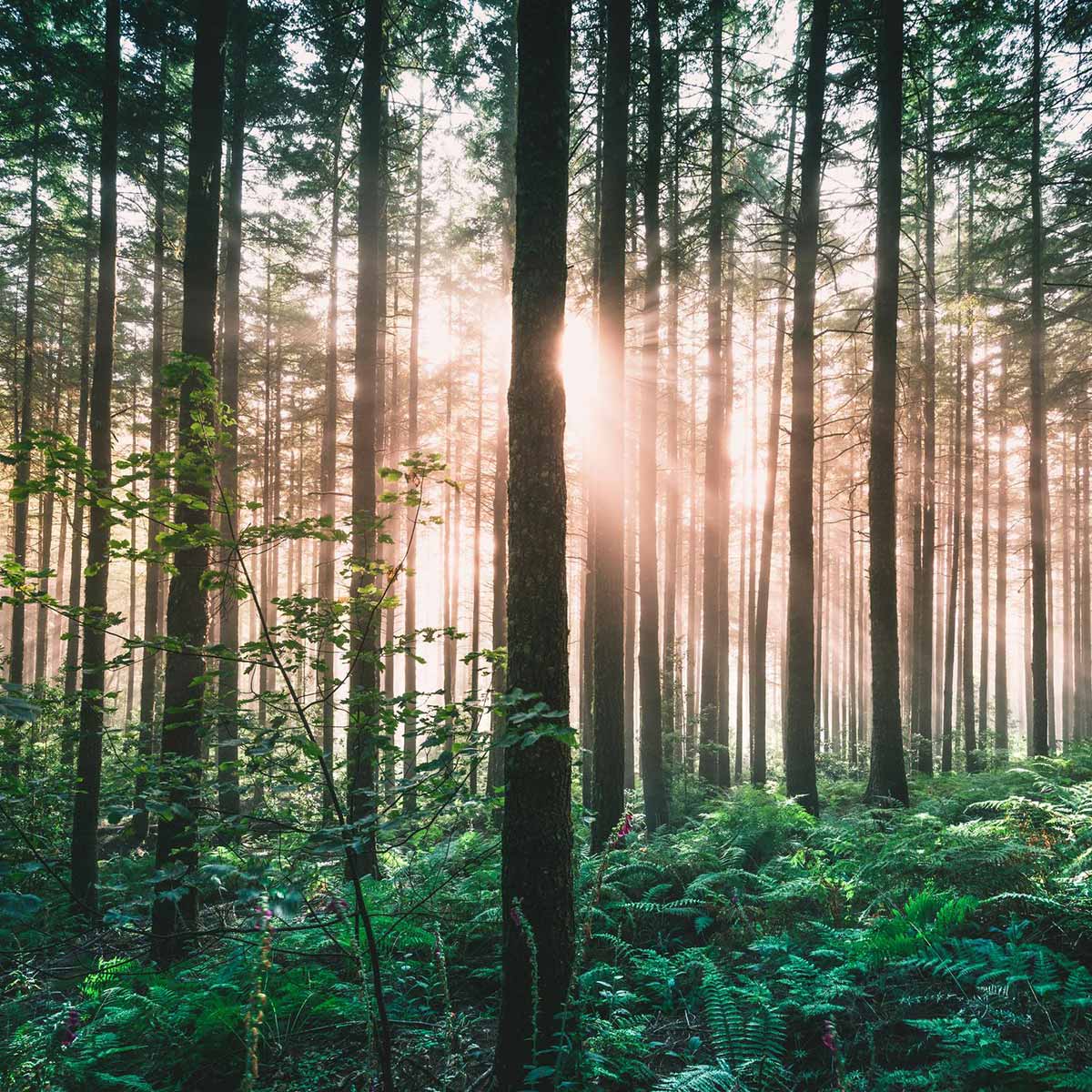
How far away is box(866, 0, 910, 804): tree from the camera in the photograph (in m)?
9.02

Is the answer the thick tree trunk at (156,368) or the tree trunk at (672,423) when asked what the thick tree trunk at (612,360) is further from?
the thick tree trunk at (156,368)

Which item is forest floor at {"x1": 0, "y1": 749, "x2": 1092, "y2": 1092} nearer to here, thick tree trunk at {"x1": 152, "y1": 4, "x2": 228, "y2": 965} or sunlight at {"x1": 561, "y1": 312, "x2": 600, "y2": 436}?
thick tree trunk at {"x1": 152, "y1": 4, "x2": 228, "y2": 965}

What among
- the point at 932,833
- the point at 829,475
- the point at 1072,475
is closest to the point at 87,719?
the point at 932,833

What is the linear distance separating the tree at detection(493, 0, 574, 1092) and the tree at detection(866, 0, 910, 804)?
24.6 feet

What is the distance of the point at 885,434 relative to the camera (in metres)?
9.24

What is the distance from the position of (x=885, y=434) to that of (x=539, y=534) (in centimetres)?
801

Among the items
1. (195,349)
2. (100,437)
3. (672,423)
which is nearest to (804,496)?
(195,349)

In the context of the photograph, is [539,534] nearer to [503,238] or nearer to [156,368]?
[156,368]

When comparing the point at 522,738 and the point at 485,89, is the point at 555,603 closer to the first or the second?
the point at 522,738

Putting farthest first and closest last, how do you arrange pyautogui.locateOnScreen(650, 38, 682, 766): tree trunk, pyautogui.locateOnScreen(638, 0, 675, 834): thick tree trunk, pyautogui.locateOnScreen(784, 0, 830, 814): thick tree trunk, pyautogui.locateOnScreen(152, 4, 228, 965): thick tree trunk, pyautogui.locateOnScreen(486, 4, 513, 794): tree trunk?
pyautogui.locateOnScreen(486, 4, 513, 794): tree trunk
pyautogui.locateOnScreen(650, 38, 682, 766): tree trunk
pyautogui.locateOnScreen(784, 0, 830, 814): thick tree trunk
pyautogui.locateOnScreen(638, 0, 675, 834): thick tree trunk
pyautogui.locateOnScreen(152, 4, 228, 965): thick tree trunk

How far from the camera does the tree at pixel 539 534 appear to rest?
10.9 ft

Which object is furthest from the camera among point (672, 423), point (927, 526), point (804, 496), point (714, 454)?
point (672, 423)

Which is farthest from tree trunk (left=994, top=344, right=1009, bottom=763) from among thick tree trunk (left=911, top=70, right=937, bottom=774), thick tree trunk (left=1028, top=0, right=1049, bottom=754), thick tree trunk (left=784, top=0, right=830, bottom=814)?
thick tree trunk (left=784, top=0, right=830, bottom=814)

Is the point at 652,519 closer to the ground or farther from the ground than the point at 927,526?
closer to the ground
